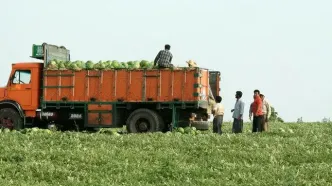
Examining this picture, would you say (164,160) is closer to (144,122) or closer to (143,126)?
(143,126)

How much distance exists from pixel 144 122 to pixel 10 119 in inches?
237

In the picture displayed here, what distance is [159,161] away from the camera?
47.0 feet

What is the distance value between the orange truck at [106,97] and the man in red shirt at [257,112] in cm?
222

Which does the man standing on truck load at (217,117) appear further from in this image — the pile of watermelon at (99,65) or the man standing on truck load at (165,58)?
the pile of watermelon at (99,65)

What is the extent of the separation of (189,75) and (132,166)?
35.9 feet

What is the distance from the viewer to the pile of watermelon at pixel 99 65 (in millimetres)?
25172

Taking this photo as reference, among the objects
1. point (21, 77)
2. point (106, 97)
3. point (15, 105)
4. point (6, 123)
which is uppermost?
point (21, 77)

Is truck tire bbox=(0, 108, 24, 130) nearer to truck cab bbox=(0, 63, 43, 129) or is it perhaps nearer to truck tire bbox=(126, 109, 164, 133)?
truck cab bbox=(0, 63, 43, 129)

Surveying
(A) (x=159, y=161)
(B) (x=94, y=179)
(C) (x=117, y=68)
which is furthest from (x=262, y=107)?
(B) (x=94, y=179)

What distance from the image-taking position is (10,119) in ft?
86.4

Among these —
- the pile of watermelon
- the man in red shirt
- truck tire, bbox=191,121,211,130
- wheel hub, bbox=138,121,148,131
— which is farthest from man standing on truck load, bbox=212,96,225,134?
the pile of watermelon

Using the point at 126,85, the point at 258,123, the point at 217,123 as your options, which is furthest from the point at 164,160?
the point at 126,85

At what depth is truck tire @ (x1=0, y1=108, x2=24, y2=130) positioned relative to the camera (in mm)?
26281

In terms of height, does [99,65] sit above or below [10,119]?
above
